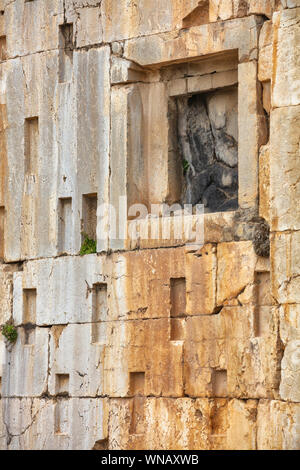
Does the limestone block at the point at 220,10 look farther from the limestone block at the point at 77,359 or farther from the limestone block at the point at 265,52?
the limestone block at the point at 77,359

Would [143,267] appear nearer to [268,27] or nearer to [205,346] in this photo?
[205,346]

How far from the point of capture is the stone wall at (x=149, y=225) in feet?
47.1

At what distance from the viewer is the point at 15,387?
16609 mm

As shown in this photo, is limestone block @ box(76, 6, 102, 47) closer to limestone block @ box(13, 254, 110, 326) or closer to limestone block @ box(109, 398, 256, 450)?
limestone block @ box(13, 254, 110, 326)

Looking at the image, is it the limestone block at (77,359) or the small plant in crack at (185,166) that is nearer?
the limestone block at (77,359)

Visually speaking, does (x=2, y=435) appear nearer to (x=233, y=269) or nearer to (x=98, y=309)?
(x=98, y=309)

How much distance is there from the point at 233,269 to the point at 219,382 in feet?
4.00

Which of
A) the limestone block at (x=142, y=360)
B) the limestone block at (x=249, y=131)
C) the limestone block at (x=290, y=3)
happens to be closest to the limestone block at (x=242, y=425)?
the limestone block at (x=142, y=360)

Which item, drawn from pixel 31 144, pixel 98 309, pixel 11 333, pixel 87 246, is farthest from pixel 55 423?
pixel 31 144

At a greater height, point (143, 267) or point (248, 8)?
point (248, 8)

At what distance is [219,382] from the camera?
48.8ft

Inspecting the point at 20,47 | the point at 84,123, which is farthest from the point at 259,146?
the point at 20,47

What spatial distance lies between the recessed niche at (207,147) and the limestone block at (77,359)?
1.87 metres

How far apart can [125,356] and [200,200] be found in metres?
1.95
